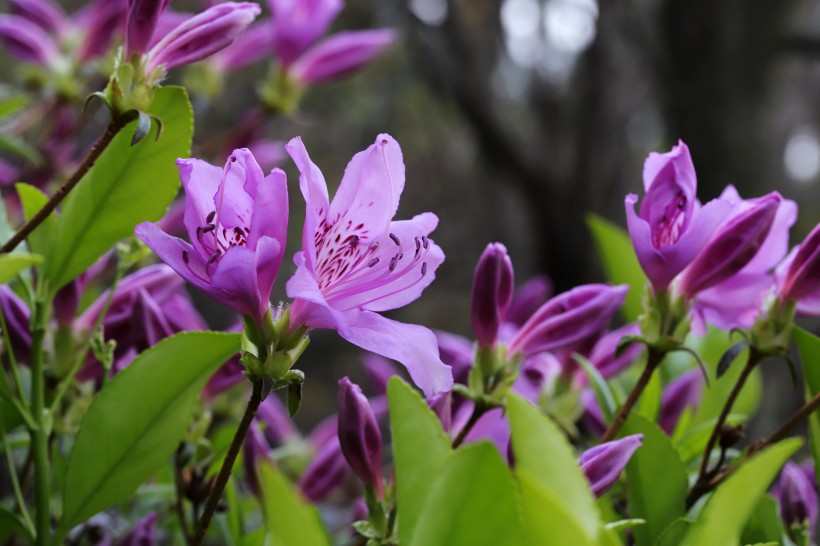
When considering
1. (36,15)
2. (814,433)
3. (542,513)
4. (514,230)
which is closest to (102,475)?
(542,513)

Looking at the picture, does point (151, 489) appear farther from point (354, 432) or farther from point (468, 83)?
point (468, 83)

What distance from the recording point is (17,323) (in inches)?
24.6

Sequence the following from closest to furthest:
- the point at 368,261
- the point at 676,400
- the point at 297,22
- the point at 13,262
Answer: the point at 13,262 < the point at 368,261 < the point at 676,400 < the point at 297,22

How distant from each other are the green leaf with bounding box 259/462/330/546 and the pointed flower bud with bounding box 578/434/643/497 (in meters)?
0.21

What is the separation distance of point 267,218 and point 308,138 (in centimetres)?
556

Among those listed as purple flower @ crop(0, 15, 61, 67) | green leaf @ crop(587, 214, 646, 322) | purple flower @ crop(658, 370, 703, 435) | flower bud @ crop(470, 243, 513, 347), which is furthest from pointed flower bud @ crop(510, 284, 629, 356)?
purple flower @ crop(0, 15, 61, 67)

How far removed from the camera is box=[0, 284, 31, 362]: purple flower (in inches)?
24.3

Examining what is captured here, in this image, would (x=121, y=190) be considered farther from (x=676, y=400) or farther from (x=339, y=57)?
(x=339, y=57)

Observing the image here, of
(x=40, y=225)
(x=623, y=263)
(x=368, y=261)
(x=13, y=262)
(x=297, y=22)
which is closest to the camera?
(x=13, y=262)

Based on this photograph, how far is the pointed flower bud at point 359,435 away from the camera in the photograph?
1.83 ft

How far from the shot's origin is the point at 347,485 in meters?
1.48

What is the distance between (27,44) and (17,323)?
66 cm

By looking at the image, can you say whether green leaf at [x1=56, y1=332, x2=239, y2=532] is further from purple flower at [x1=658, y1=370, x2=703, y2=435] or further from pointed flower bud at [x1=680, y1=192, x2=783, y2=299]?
purple flower at [x1=658, y1=370, x2=703, y2=435]

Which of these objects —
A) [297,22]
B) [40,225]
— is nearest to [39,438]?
[40,225]
